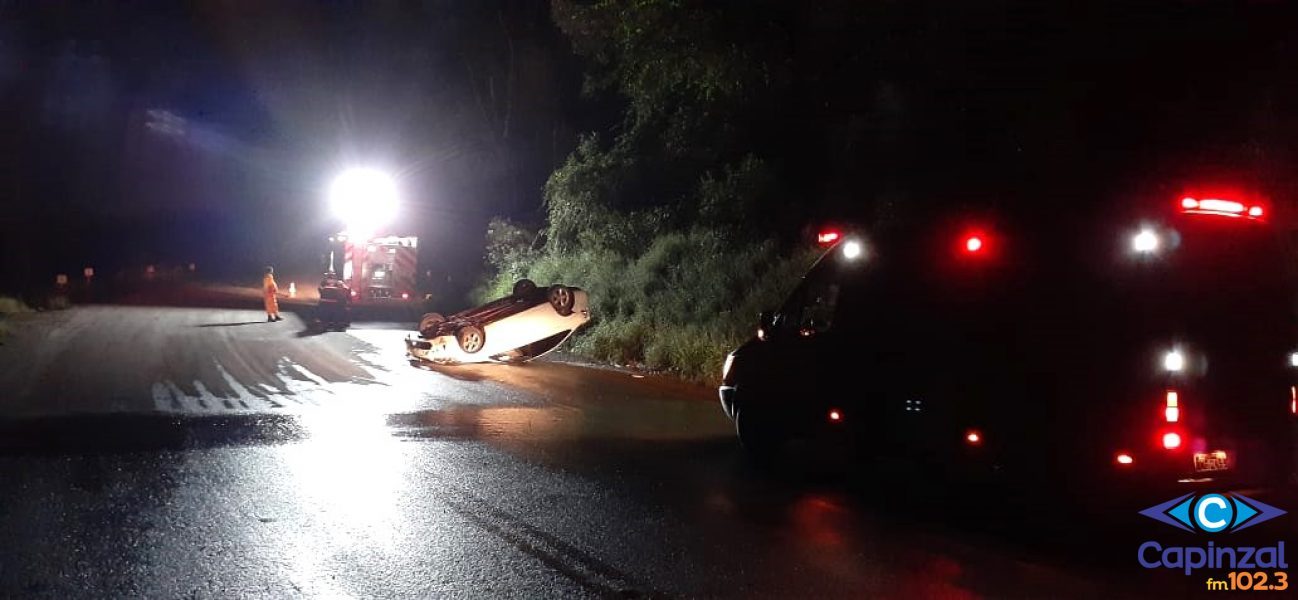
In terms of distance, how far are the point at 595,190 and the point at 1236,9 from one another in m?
15.8

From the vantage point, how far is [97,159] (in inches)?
2202

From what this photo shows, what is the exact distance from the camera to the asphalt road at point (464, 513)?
5941 millimetres

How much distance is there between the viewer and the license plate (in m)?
6.47

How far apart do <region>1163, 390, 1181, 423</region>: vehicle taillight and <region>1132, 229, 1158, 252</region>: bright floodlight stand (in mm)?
908

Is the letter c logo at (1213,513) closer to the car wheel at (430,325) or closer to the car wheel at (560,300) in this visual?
the car wheel at (560,300)

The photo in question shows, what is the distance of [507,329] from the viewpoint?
56.7 feet

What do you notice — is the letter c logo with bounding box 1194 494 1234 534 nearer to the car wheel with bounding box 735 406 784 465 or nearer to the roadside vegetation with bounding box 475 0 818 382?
the car wheel with bounding box 735 406 784 465

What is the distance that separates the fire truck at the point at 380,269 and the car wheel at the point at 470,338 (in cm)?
1683

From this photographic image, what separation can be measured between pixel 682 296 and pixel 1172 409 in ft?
43.5

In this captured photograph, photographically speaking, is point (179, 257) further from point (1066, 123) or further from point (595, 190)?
point (1066, 123)

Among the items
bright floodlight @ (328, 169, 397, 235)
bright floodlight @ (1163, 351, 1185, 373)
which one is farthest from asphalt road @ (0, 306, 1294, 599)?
bright floodlight @ (328, 169, 397, 235)

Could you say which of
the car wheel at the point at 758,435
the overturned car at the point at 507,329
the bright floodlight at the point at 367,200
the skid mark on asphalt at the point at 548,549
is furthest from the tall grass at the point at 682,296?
the bright floodlight at the point at 367,200

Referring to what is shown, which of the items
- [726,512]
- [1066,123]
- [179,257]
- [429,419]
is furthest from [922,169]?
[179,257]

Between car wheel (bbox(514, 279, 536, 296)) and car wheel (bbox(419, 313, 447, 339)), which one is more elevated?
car wheel (bbox(514, 279, 536, 296))
